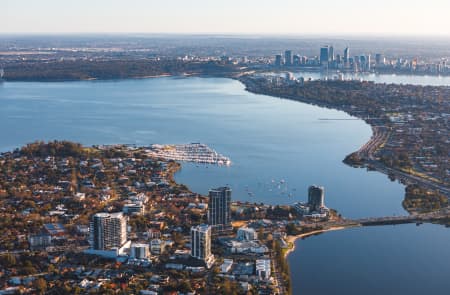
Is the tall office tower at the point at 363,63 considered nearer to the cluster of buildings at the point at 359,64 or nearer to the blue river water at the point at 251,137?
the cluster of buildings at the point at 359,64

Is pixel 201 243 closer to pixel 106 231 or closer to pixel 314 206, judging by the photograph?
pixel 106 231

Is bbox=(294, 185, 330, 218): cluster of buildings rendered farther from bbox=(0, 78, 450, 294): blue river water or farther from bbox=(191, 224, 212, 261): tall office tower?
bbox=(191, 224, 212, 261): tall office tower

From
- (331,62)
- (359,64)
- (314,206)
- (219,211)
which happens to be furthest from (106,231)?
(331,62)

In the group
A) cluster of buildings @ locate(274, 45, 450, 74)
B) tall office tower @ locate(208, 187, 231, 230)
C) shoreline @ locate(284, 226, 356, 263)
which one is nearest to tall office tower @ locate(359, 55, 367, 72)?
cluster of buildings @ locate(274, 45, 450, 74)

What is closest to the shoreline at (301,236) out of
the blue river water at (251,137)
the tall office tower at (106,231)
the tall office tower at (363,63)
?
the blue river water at (251,137)

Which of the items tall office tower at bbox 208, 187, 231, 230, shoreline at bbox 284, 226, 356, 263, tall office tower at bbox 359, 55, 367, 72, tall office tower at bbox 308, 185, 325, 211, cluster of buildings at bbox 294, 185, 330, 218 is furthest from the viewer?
tall office tower at bbox 359, 55, 367, 72

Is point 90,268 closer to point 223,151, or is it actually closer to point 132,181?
point 132,181
